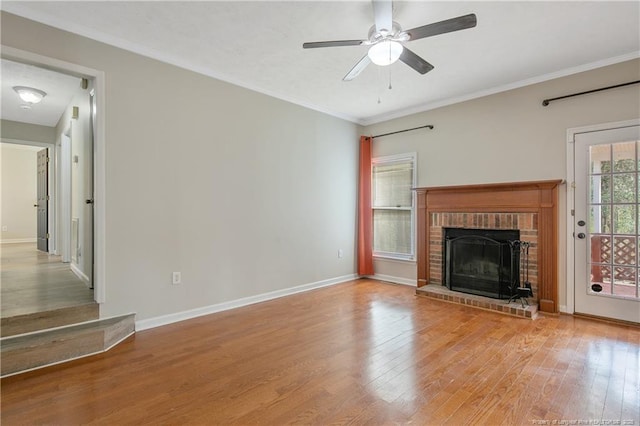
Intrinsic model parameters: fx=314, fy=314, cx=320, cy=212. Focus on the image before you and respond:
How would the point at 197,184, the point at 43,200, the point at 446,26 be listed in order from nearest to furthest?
the point at 446,26, the point at 197,184, the point at 43,200

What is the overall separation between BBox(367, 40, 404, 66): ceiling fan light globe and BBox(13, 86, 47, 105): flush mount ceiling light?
427 centimetres

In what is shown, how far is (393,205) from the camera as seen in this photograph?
17.5ft

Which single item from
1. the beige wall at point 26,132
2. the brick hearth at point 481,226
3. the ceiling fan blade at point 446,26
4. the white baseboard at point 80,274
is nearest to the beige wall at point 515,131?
the brick hearth at point 481,226

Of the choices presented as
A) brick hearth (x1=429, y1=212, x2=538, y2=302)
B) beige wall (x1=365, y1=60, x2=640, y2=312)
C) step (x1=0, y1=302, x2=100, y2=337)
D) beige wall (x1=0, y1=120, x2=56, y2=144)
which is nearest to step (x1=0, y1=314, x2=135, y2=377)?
step (x1=0, y1=302, x2=100, y2=337)

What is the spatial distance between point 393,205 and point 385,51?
126 inches

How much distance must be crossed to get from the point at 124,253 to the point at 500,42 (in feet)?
13.5

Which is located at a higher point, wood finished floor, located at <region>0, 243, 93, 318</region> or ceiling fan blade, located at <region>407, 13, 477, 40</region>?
ceiling fan blade, located at <region>407, 13, 477, 40</region>

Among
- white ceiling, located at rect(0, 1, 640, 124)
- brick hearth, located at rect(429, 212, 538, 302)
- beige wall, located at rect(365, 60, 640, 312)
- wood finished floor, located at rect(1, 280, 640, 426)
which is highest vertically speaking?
white ceiling, located at rect(0, 1, 640, 124)

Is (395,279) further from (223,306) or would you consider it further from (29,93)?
(29,93)

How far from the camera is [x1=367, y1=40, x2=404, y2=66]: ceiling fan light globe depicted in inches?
94.2

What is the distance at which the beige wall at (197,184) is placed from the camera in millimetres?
2977

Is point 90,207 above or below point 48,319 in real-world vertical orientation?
above

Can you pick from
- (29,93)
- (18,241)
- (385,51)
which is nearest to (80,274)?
(29,93)

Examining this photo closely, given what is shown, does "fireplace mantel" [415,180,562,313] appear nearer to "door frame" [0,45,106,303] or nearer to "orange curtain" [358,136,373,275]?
"orange curtain" [358,136,373,275]
